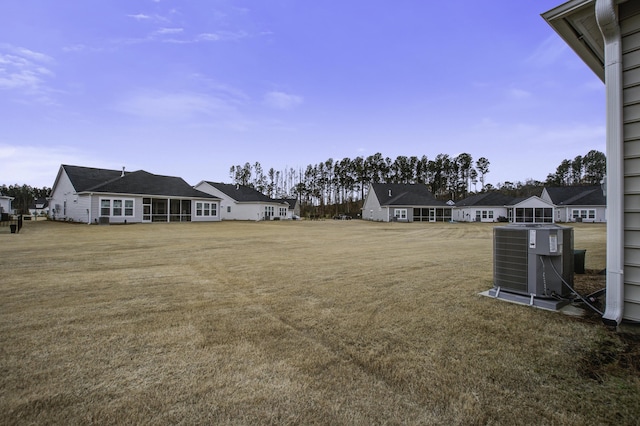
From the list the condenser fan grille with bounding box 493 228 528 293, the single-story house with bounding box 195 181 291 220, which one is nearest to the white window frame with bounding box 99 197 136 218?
the single-story house with bounding box 195 181 291 220

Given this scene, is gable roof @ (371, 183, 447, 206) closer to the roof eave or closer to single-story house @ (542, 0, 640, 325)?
the roof eave

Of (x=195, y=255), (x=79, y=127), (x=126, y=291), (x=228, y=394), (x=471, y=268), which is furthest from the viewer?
(x=79, y=127)

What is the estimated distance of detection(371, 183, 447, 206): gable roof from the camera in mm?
41219

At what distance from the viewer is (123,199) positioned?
25.2 metres

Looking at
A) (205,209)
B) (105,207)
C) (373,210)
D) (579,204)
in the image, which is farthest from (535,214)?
(105,207)

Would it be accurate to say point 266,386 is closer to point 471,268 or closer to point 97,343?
point 97,343

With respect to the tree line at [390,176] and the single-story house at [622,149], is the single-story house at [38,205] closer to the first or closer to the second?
the tree line at [390,176]

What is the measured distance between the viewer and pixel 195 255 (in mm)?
9570

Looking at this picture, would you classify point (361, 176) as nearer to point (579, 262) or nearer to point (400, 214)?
point (400, 214)

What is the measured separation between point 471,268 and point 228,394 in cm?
675

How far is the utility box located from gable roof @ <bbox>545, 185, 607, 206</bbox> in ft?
143

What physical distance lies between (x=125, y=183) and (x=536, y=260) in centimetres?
3045

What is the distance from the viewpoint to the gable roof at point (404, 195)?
135 ft

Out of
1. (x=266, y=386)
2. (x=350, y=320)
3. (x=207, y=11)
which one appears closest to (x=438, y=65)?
(x=207, y=11)
